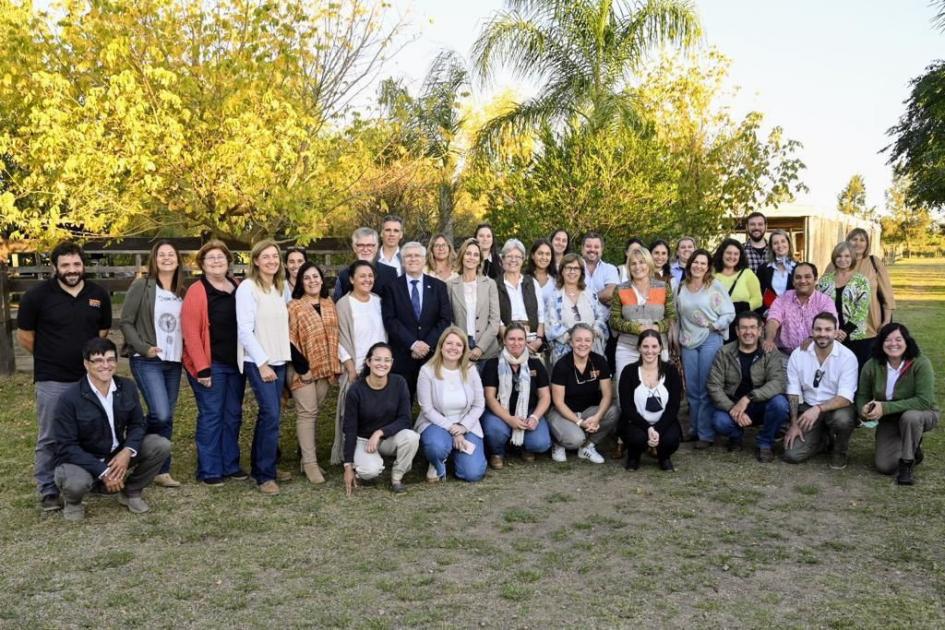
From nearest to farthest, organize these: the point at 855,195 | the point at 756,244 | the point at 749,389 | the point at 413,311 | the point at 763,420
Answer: the point at 413,311 → the point at 763,420 → the point at 749,389 → the point at 756,244 → the point at 855,195

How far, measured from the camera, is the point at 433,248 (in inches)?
279

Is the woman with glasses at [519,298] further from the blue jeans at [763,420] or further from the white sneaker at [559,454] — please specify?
the blue jeans at [763,420]

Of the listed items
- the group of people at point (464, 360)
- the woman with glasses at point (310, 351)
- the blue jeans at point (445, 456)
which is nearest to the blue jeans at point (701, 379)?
the group of people at point (464, 360)

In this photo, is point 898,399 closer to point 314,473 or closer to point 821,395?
point 821,395

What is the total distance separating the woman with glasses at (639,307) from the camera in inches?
275

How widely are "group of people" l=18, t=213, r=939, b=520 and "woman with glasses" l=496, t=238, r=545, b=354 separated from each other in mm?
18

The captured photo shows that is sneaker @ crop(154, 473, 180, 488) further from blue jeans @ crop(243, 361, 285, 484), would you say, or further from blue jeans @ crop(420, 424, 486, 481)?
blue jeans @ crop(420, 424, 486, 481)

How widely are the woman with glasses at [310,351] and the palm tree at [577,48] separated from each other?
654cm

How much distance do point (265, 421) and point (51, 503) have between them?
4.98 feet

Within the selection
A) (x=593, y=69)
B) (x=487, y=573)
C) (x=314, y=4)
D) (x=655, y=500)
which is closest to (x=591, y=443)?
(x=655, y=500)

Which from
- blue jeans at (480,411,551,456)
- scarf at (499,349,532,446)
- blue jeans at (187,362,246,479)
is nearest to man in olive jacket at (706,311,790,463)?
blue jeans at (480,411,551,456)

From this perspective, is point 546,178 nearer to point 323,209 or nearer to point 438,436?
point 323,209

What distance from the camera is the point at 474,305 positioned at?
689 centimetres

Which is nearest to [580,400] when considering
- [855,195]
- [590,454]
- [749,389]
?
[590,454]
